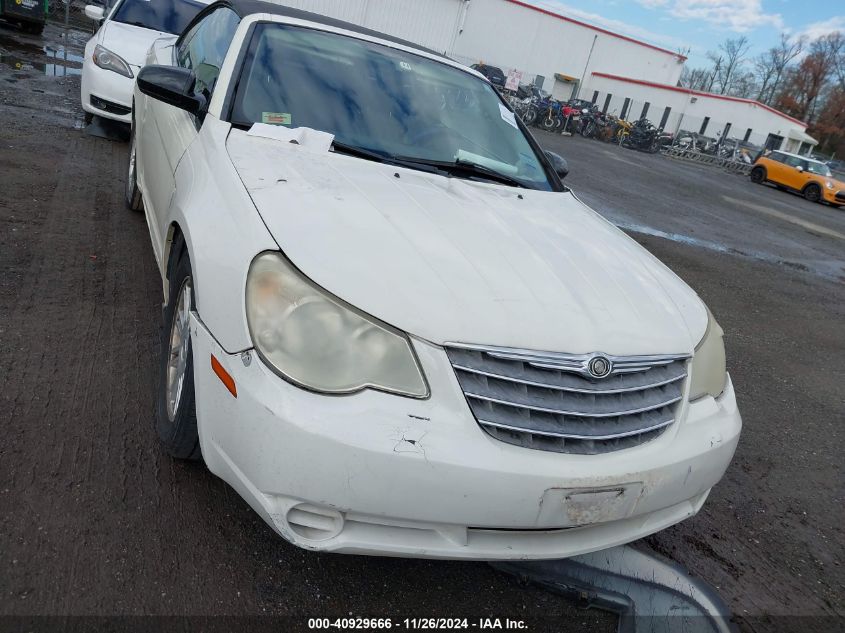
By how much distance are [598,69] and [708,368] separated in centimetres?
5346

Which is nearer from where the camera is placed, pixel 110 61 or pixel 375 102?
pixel 375 102

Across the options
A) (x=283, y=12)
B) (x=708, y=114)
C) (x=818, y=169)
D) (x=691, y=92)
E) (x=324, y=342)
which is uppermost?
(x=691, y=92)

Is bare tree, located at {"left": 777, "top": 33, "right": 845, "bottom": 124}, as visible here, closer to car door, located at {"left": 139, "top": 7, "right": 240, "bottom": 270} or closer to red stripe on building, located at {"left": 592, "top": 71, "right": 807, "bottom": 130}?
red stripe on building, located at {"left": 592, "top": 71, "right": 807, "bottom": 130}

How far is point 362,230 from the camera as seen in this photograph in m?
2.13

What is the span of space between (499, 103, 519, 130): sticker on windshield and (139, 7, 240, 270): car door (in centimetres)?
143

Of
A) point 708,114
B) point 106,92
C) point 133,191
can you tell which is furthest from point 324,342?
point 708,114

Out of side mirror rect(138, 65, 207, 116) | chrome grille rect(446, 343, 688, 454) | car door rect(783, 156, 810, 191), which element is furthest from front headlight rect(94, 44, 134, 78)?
car door rect(783, 156, 810, 191)

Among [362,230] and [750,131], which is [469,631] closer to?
[362,230]

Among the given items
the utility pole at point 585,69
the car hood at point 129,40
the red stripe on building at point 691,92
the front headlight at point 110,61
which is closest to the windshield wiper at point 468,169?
the car hood at point 129,40

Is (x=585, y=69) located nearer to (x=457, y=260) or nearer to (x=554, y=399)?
(x=457, y=260)

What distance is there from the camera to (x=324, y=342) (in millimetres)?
1799

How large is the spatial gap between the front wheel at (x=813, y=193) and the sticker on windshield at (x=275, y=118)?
24146mm

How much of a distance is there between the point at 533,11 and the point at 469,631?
1965 inches

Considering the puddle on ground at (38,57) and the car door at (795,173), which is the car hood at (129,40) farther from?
the car door at (795,173)
